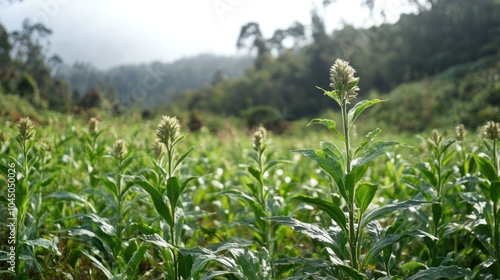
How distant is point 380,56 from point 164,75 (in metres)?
57.2

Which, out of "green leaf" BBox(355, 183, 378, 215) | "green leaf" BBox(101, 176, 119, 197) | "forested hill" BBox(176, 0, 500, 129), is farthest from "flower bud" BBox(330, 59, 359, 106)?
"forested hill" BBox(176, 0, 500, 129)

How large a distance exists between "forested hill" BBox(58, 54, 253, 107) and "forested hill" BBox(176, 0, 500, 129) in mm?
13457

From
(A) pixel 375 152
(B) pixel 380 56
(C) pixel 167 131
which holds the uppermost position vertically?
(B) pixel 380 56

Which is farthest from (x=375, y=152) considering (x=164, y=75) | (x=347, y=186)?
(x=164, y=75)

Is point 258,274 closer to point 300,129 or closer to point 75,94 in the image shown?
point 300,129

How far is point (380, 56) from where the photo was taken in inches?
905

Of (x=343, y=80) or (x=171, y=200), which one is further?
(x=171, y=200)

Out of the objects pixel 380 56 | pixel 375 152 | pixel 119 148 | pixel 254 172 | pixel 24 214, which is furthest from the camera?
pixel 380 56

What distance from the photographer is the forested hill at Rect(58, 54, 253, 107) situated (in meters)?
49.4

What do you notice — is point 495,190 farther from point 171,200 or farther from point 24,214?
point 24,214

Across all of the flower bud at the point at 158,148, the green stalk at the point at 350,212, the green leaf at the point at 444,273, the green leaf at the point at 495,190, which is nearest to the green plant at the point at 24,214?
the flower bud at the point at 158,148

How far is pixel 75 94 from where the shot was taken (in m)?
28.1

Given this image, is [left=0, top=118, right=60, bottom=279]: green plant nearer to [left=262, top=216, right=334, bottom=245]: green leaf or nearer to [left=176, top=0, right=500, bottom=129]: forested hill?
[left=262, top=216, right=334, bottom=245]: green leaf

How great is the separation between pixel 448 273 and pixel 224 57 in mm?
92625
